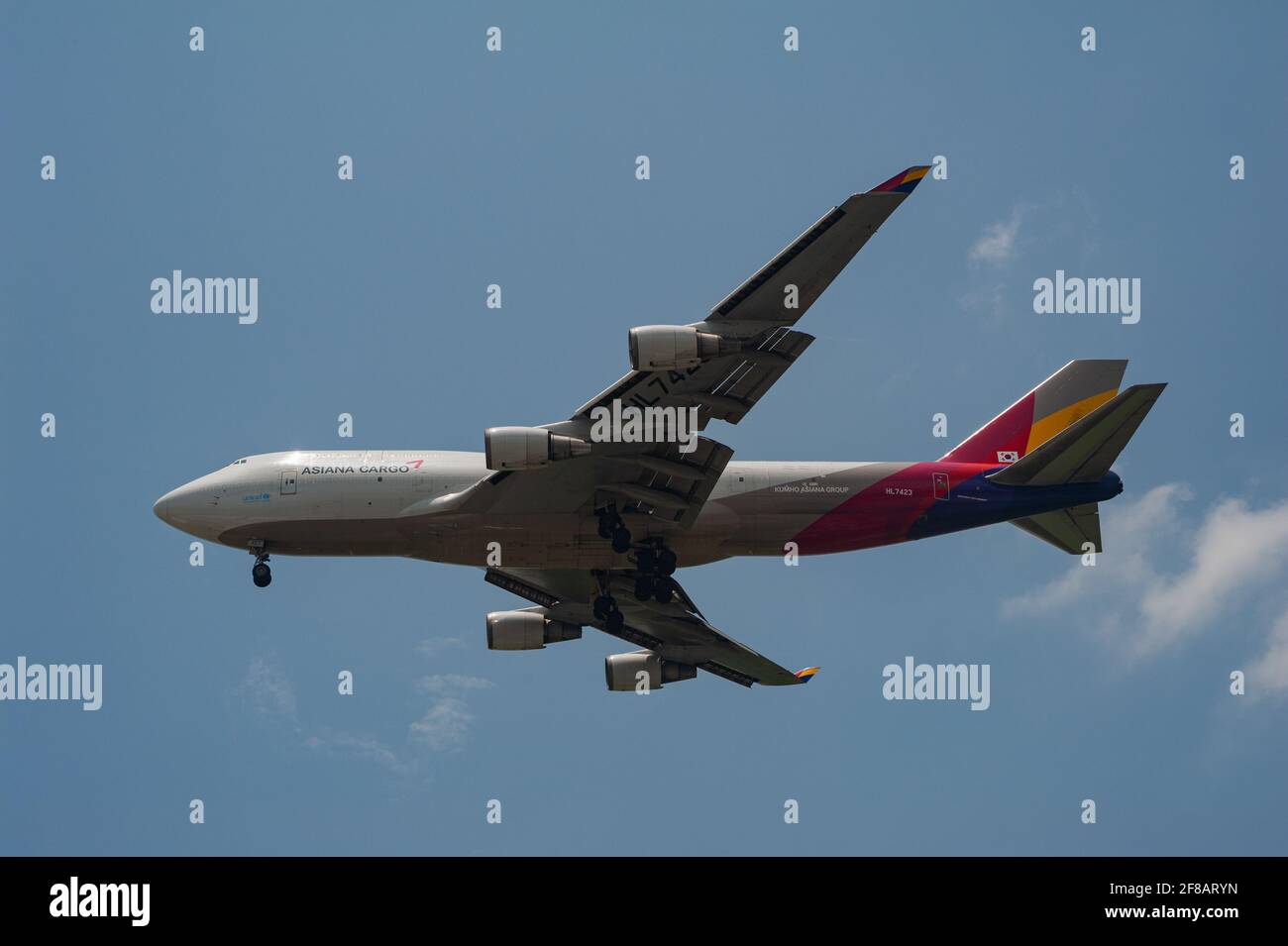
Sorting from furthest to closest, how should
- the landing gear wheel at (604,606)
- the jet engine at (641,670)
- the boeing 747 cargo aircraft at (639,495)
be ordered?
the jet engine at (641,670), the landing gear wheel at (604,606), the boeing 747 cargo aircraft at (639,495)

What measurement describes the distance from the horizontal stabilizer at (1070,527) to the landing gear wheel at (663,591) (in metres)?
12.4

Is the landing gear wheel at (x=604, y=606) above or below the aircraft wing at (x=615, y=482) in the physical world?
below

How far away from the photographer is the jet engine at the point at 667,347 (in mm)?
43656

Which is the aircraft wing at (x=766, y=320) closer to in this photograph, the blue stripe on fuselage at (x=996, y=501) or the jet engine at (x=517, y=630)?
the blue stripe on fuselage at (x=996, y=501)

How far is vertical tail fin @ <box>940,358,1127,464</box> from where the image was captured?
57156 millimetres

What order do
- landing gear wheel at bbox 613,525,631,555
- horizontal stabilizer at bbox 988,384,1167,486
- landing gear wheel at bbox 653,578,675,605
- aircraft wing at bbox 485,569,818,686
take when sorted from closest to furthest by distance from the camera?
horizontal stabilizer at bbox 988,384,1167,486, landing gear wheel at bbox 613,525,631,555, landing gear wheel at bbox 653,578,675,605, aircraft wing at bbox 485,569,818,686

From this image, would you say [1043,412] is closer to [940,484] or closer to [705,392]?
[940,484]

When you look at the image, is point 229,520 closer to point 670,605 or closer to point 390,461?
point 390,461

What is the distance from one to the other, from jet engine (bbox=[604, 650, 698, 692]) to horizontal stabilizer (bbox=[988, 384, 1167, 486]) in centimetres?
1488

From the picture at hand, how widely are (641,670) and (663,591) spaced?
6919mm

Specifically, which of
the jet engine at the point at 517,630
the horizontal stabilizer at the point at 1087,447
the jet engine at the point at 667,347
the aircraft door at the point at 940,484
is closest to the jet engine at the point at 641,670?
the jet engine at the point at 517,630

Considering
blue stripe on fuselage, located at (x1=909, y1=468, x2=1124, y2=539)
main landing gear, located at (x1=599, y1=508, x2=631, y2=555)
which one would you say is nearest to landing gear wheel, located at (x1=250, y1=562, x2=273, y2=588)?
main landing gear, located at (x1=599, y1=508, x2=631, y2=555)

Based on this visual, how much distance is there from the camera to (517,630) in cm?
5928

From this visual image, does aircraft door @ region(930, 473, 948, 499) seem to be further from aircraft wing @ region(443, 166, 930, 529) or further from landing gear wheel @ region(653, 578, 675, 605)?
landing gear wheel @ region(653, 578, 675, 605)
